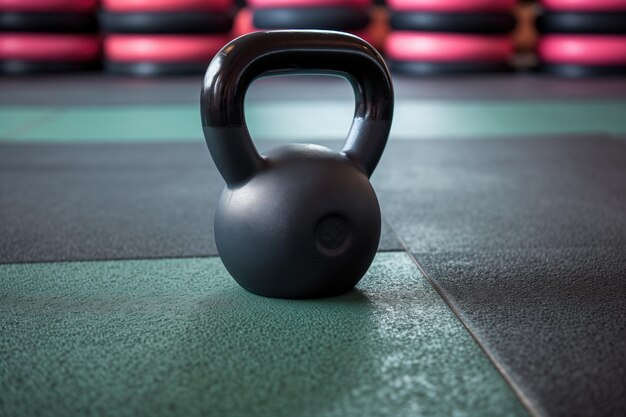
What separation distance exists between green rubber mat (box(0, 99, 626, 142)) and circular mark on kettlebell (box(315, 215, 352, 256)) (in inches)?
61.4

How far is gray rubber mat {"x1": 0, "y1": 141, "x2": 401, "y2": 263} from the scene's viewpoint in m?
1.39

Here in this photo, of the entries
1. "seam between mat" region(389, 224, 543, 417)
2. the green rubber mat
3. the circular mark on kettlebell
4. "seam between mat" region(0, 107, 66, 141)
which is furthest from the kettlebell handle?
"seam between mat" region(0, 107, 66, 141)

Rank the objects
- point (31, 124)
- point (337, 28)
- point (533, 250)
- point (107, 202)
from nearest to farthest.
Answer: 1. point (533, 250)
2. point (107, 202)
3. point (31, 124)
4. point (337, 28)

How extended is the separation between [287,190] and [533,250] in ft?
1.85

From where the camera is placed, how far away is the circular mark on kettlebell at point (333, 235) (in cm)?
103

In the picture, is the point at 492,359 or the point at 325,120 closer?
the point at 492,359

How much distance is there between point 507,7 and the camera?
4.92 m

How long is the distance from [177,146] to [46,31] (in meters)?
3.07

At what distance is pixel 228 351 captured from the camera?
912mm

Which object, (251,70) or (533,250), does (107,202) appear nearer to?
(251,70)

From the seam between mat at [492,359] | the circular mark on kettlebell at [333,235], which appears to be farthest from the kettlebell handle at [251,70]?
the seam between mat at [492,359]

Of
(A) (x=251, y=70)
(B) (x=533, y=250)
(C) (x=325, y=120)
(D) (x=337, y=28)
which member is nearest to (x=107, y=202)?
(A) (x=251, y=70)

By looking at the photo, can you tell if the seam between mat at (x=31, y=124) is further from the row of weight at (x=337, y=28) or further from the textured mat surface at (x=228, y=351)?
the textured mat surface at (x=228, y=351)

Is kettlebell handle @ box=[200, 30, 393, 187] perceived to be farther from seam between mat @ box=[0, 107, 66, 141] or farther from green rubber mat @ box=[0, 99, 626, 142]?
seam between mat @ box=[0, 107, 66, 141]
